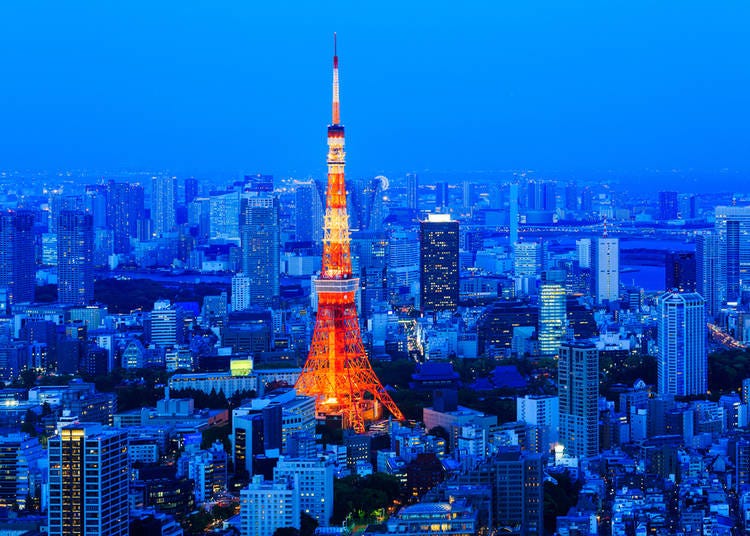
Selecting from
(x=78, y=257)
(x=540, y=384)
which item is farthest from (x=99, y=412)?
(x=78, y=257)

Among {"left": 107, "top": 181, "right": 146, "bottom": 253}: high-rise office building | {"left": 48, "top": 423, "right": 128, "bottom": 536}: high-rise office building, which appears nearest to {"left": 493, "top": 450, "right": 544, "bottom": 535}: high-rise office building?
{"left": 48, "top": 423, "right": 128, "bottom": 536}: high-rise office building

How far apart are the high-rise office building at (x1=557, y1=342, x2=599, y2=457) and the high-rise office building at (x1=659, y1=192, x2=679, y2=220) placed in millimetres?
31899

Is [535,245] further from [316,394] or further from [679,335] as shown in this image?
[316,394]

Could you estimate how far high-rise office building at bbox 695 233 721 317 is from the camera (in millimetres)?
30547

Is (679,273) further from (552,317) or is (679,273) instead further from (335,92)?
(335,92)

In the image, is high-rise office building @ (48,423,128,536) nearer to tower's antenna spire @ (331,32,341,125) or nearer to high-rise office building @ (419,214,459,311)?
tower's antenna spire @ (331,32,341,125)

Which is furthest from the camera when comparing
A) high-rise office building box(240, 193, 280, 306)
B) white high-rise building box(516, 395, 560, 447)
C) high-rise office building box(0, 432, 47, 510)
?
high-rise office building box(240, 193, 280, 306)

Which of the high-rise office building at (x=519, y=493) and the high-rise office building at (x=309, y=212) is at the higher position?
the high-rise office building at (x=309, y=212)

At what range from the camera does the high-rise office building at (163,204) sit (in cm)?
4753

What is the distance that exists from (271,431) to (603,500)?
3.17 meters

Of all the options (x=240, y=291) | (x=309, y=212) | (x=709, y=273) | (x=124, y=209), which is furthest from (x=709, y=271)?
(x=124, y=209)

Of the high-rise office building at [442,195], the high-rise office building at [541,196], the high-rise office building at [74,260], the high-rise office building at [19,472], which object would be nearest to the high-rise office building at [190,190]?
the high-rise office building at [442,195]

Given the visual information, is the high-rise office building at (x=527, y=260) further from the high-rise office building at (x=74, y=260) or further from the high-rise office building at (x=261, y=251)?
the high-rise office building at (x=74, y=260)

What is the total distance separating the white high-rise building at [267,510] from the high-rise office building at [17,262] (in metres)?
20.3
